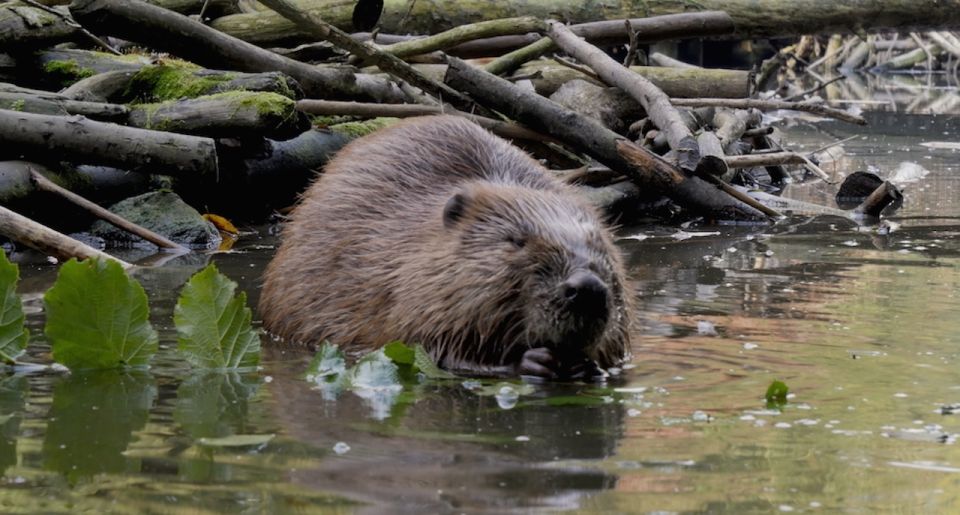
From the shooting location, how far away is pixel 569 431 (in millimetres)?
3287

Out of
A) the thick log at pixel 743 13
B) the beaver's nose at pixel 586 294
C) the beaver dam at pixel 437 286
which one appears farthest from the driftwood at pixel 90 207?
the thick log at pixel 743 13

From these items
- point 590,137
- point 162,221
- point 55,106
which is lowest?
point 162,221


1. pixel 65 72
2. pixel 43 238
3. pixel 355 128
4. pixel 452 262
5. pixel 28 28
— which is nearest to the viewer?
pixel 452 262

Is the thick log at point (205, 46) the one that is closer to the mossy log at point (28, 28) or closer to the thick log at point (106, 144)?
the mossy log at point (28, 28)

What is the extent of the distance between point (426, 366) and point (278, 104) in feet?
10.3

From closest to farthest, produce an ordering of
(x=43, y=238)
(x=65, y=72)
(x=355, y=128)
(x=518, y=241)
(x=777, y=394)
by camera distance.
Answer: (x=777, y=394), (x=518, y=241), (x=43, y=238), (x=65, y=72), (x=355, y=128)

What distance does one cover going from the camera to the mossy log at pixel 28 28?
7445mm

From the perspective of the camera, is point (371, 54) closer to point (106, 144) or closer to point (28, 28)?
point (106, 144)

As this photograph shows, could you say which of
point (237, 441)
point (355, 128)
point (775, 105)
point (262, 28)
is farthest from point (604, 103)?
point (237, 441)

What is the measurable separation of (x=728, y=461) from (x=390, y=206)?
220cm

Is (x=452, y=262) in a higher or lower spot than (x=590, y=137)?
lower

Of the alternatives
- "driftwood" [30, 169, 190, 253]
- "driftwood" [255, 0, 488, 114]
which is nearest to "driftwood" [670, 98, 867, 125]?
"driftwood" [255, 0, 488, 114]

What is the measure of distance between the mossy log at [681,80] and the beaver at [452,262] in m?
4.16

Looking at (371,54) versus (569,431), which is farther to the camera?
(371,54)
